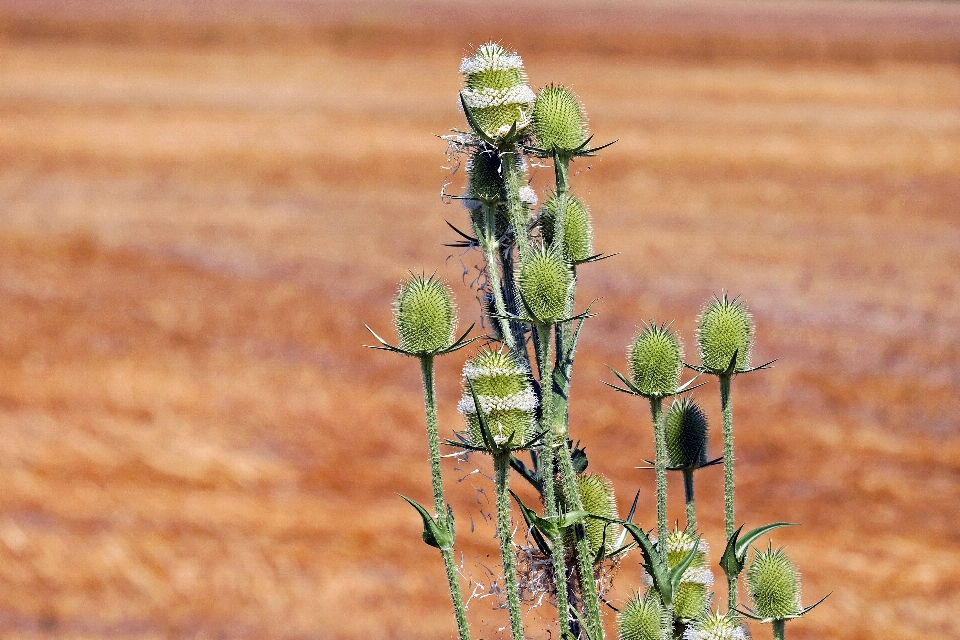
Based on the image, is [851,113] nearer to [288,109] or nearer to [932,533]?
[288,109]

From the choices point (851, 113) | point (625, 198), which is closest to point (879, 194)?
point (625, 198)

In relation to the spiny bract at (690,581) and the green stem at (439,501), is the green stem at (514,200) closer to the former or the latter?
the green stem at (439,501)

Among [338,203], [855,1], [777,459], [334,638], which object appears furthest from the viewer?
[855,1]

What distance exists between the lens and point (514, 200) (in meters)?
1.75

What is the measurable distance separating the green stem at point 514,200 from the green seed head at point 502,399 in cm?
18

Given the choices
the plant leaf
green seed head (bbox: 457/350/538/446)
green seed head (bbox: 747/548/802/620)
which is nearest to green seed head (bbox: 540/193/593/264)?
green seed head (bbox: 457/350/538/446)

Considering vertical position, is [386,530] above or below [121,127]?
below

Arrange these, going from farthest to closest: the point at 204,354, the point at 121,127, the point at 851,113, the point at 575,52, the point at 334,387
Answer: the point at 575,52, the point at 851,113, the point at 121,127, the point at 204,354, the point at 334,387

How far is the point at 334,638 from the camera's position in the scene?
20.2ft

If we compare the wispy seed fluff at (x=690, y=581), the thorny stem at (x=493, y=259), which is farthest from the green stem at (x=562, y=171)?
the wispy seed fluff at (x=690, y=581)

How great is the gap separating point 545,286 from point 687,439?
0.53 meters

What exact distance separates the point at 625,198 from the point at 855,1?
47.5 meters

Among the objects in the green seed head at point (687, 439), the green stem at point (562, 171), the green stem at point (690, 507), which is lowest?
the green stem at point (690, 507)

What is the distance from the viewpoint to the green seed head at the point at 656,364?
191cm
